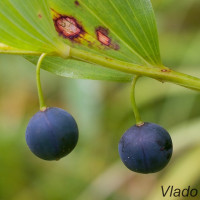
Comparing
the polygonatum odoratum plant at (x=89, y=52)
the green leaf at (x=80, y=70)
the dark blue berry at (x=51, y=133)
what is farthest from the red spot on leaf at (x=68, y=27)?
the dark blue berry at (x=51, y=133)

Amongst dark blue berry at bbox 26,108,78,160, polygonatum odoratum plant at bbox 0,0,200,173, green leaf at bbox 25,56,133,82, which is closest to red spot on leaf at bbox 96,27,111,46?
polygonatum odoratum plant at bbox 0,0,200,173

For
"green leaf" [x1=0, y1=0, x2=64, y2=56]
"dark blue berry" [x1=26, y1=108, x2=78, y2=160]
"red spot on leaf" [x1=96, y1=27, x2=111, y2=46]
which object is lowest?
"dark blue berry" [x1=26, y1=108, x2=78, y2=160]

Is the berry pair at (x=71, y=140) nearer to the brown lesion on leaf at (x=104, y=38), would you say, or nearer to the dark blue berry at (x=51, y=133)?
the dark blue berry at (x=51, y=133)

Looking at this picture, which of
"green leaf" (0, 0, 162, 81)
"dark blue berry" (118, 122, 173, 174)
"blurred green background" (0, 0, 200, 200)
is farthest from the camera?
"blurred green background" (0, 0, 200, 200)

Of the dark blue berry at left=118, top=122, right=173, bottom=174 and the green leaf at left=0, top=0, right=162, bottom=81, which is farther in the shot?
the green leaf at left=0, top=0, right=162, bottom=81

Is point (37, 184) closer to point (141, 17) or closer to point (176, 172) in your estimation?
point (176, 172)

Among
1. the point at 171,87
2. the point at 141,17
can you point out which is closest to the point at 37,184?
the point at 171,87

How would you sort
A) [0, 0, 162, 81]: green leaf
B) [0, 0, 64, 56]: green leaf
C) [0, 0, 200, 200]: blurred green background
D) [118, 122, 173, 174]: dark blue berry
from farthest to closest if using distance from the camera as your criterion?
[0, 0, 200, 200]: blurred green background < [0, 0, 162, 81]: green leaf < [118, 122, 173, 174]: dark blue berry < [0, 0, 64, 56]: green leaf

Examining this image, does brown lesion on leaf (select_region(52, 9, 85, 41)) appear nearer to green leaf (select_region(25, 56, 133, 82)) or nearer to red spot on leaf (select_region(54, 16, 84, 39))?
red spot on leaf (select_region(54, 16, 84, 39))
